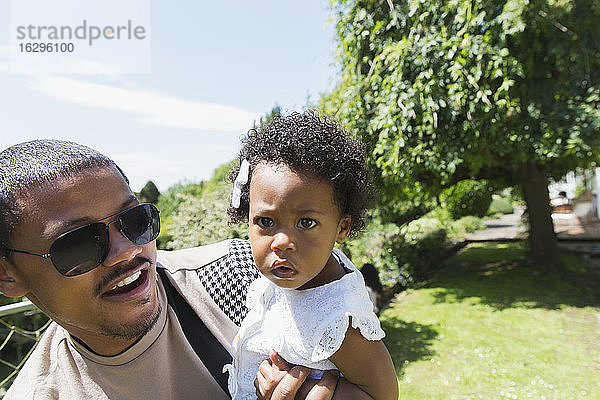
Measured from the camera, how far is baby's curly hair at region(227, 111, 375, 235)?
1526 mm

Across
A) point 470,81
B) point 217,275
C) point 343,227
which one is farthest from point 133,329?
point 470,81

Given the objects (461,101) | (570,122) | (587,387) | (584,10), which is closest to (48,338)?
(587,387)

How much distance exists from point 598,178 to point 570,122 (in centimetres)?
1253

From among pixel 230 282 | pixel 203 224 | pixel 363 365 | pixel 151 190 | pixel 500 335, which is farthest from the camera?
pixel 151 190

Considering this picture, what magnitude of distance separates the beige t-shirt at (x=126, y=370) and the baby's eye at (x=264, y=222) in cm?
51

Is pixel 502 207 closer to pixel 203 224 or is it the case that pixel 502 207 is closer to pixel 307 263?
pixel 203 224

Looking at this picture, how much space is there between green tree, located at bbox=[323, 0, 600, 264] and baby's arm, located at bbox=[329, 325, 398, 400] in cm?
635

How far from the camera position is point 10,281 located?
1546 millimetres

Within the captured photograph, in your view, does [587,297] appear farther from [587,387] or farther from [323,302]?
[323,302]

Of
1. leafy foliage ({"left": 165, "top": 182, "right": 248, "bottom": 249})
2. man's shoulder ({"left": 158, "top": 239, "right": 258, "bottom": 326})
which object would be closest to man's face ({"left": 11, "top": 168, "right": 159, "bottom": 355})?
man's shoulder ({"left": 158, "top": 239, "right": 258, "bottom": 326})

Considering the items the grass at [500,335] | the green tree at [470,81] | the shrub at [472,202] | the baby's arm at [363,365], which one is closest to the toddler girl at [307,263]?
the baby's arm at [363,365]

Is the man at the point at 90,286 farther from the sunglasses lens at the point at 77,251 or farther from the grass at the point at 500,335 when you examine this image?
the grass at the point at 500,335

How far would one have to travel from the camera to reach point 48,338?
65.4 inches

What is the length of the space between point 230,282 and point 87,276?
57cm
